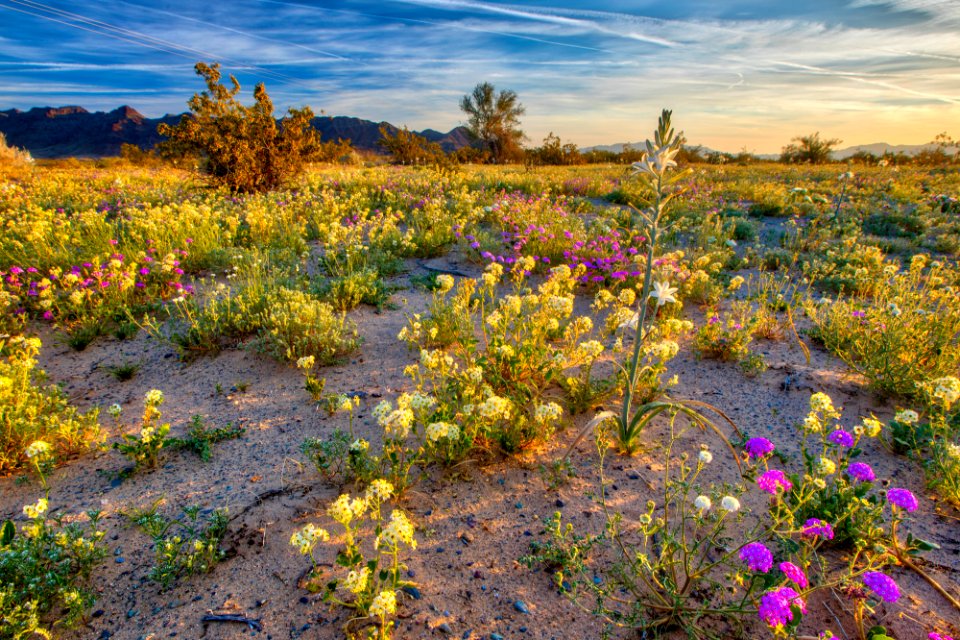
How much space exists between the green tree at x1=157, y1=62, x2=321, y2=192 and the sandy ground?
7.08m

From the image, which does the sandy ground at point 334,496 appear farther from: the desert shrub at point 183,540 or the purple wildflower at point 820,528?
the purple wildflower at point 820,528

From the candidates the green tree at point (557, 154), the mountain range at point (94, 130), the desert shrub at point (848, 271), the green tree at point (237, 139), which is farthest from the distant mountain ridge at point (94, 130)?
the desert shrub at point (848, 271)

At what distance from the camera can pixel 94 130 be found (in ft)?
454

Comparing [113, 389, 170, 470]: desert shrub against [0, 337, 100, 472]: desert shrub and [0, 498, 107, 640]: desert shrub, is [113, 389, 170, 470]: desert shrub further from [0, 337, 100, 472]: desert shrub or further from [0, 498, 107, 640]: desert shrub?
[0, 498, 107, 640]: desert shrub

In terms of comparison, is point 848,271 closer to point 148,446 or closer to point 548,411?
point 548,411

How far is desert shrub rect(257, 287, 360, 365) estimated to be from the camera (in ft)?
14.7

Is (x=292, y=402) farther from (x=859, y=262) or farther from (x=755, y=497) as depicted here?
(x=859, y=262)

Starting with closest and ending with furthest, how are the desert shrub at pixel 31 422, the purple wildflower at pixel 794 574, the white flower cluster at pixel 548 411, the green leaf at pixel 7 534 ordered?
the purple wildflower at pixel 794 574 → the green leaf at pixel 7 534 → the white flower cluster at pixel 548 411 → the desert shrub at pixel 31 422

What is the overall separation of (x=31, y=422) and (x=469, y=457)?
10.5 ft

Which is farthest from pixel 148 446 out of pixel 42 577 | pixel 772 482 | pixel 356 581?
pixel 772 482

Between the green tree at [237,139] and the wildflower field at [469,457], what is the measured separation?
4.35 m

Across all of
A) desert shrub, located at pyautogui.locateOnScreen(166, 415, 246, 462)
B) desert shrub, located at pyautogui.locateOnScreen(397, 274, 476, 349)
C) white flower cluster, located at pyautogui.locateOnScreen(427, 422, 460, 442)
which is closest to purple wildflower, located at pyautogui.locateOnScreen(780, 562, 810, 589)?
white flower cluster, located at pyautogui.locateOnScreen(427, 422, 460, 442)

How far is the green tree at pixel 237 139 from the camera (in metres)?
10.1

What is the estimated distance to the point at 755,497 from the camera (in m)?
3.01
